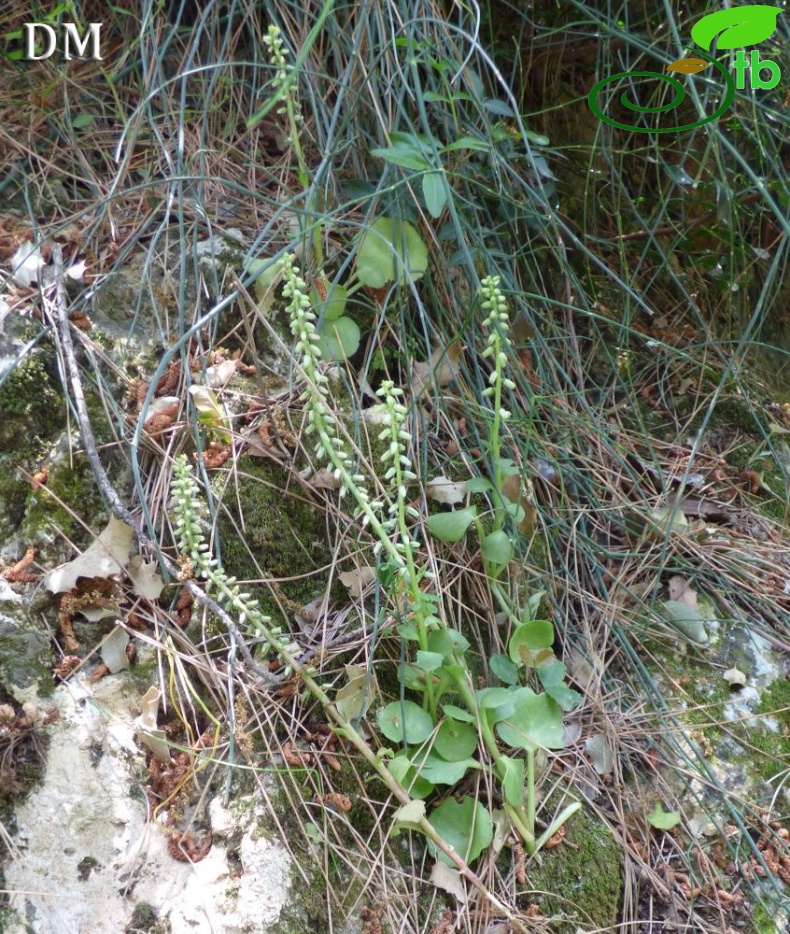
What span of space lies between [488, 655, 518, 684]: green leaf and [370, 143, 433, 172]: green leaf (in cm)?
108

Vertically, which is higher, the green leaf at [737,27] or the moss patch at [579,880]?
the green leaf at [737,27]

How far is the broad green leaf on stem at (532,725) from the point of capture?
1613 mm

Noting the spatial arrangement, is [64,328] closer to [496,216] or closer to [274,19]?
[274,19]

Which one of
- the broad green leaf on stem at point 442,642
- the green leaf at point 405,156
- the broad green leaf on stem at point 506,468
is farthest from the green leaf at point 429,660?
the green leaf at point 405,156

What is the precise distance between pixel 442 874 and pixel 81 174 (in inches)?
73.1

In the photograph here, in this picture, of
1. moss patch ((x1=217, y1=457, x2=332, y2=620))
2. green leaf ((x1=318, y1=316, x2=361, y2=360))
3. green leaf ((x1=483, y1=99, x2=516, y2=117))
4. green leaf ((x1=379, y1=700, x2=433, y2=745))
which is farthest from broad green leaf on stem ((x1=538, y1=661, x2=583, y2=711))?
green leaf ((x1=483, y1=99, x2=516, y2=117))

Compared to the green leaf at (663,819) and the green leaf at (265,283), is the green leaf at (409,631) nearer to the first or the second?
the green leaf at (663,819)

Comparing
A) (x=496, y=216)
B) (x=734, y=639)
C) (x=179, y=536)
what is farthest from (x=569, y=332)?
(x=179, y=536)

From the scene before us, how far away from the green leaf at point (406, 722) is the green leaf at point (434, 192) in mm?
1037

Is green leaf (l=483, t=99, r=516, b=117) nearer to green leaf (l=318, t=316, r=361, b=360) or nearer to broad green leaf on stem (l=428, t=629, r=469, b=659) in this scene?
green leaf (l=318, t=316, r=361, b=360)

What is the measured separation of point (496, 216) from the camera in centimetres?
224

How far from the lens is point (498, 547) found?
1702 millimetres

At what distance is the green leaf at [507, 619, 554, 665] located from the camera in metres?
1.66

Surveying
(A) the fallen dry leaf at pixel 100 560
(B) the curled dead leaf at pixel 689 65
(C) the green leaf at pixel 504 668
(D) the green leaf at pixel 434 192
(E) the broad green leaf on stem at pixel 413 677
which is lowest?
(C) the green leaf at pixel 504 668
